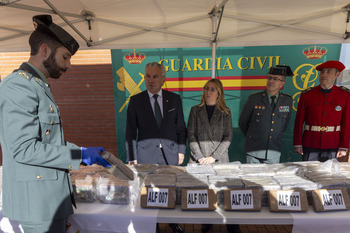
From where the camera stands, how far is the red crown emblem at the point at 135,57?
402 centimetres

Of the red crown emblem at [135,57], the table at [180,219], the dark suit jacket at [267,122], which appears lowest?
the table at [180,219]

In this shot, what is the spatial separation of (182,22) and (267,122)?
1.64 m

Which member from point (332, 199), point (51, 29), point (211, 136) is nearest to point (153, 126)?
point (211, 136)

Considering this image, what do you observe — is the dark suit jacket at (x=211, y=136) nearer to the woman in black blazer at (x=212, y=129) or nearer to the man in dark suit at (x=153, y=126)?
the woman in black blazer at (x=212, y=129)

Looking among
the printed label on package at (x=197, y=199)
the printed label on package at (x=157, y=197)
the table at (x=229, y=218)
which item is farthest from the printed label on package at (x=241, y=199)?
the printed label on package at (x=157, y=197)

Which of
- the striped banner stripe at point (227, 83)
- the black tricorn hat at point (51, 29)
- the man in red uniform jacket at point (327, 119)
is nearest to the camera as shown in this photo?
the black tricorn hat at point (51, 29)

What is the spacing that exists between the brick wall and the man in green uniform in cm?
317

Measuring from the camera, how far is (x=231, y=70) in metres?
3.94

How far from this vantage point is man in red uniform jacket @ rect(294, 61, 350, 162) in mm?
2531

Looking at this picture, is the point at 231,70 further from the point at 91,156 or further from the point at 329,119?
the point at 91,156

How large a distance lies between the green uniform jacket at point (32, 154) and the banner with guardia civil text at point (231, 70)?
300cm

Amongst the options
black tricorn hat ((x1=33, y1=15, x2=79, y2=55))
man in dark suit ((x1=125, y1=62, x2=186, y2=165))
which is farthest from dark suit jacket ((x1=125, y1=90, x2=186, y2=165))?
black tricorn hat ((x1=33, y1=15, x2=79, y2=55))

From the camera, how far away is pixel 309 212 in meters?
1.32

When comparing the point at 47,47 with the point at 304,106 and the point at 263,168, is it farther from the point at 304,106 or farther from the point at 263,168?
the point at 304,106
